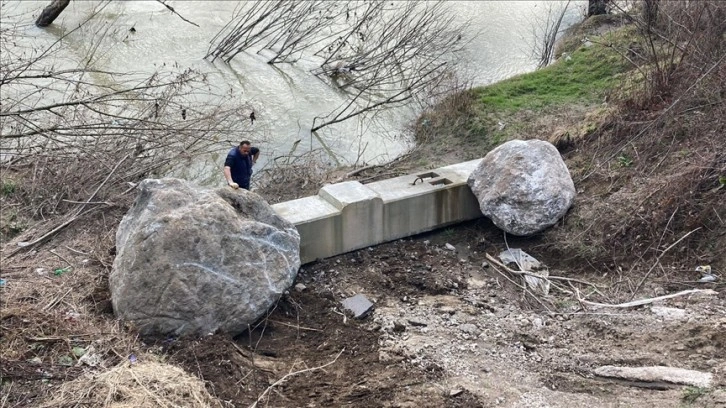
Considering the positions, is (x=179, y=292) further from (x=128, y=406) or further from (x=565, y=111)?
(x=565, y=111)

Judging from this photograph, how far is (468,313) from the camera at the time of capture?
7691 millimetres

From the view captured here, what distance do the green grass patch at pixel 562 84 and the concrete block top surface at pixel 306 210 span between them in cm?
520

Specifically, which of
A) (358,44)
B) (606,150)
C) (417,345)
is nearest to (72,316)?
(417,345)

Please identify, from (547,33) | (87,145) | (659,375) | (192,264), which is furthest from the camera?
(547,33)

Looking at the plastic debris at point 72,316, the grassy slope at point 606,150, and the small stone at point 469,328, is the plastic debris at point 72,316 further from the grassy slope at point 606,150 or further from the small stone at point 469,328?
the grassy slope at point 606,150

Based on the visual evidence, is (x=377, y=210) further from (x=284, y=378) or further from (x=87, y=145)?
(x=87, y=145)

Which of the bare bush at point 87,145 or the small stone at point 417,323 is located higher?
the bare bush at point 87,145

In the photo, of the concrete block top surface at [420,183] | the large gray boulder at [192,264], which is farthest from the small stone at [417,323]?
the concrete block top surface at [420,183]

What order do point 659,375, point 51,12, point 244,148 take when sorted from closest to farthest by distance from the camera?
point 659,375
point 244,148
point 51,12

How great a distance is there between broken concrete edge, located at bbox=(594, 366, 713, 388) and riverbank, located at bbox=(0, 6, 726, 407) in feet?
0.25

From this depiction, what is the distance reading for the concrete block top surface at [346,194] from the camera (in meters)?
8.66

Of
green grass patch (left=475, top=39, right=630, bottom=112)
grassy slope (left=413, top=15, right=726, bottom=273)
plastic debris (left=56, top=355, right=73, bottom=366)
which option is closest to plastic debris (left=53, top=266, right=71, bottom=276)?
plastic debris (left=56, top=355, right=73, bottom=366)

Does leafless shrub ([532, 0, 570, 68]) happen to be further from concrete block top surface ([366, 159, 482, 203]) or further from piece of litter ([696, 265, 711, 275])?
piece of litter ([696, 265, 711, 275])

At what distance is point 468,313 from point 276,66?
10.3 m
